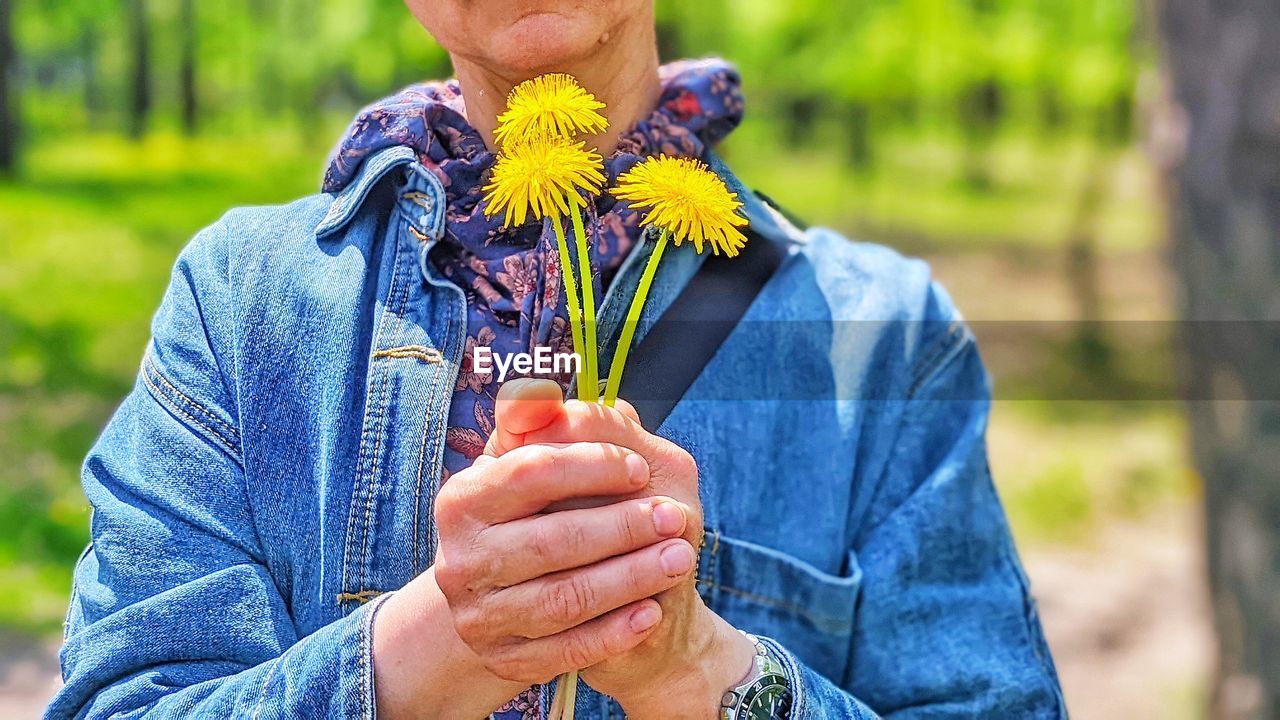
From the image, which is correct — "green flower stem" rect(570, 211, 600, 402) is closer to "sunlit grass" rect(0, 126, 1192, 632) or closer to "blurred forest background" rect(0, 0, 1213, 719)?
"blurred forest background" rect(0, 0, 1213, 719)

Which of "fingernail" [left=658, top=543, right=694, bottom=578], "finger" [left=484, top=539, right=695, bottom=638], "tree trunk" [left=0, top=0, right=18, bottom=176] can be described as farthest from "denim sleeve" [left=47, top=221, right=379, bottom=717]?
"tree trunk" [left=0, top=0, right=18, bottom=176]

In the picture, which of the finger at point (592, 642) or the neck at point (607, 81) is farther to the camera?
the neck at point (607, 81)

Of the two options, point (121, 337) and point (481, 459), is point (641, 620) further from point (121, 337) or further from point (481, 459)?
point (121, 337)

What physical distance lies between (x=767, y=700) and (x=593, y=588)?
10.6 inches

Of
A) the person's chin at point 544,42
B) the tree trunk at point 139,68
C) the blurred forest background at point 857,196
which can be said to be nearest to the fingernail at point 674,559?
the person's chin at point 544,42

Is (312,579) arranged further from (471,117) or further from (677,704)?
(471,117)

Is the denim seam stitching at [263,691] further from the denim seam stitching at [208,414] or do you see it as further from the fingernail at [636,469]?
the fingernail at [636,469]

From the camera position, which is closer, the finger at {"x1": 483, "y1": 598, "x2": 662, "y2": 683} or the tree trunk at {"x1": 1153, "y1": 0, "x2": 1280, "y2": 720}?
the finger at {"x1": 483, "y1": 598, "x2": 662, "y2": 683}

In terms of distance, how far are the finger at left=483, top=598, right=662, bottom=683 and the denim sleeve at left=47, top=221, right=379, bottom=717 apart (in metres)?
0.20

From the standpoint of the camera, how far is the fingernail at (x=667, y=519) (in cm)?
97

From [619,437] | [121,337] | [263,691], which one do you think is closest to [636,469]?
[619,437]

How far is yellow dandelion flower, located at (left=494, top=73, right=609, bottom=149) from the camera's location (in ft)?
3.22

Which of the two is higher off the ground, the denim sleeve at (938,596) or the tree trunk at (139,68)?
the tree trunk at (139,68)

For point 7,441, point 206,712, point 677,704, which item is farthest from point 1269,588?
point 7,441
